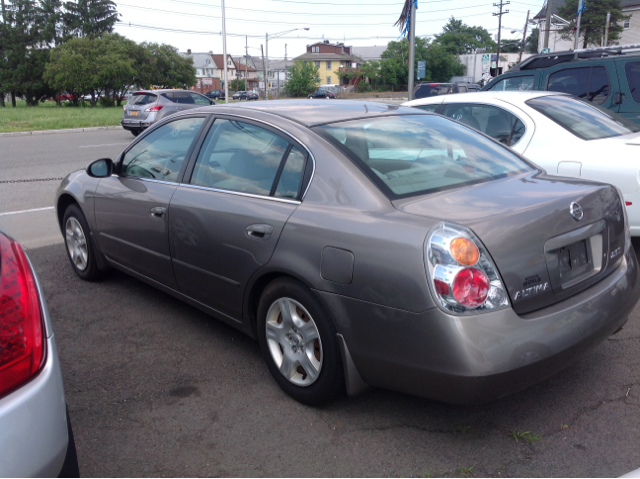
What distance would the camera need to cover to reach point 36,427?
1704mm

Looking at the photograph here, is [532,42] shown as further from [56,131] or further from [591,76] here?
[591,76]

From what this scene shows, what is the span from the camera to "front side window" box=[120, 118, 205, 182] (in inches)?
155

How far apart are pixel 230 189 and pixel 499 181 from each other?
1.54m

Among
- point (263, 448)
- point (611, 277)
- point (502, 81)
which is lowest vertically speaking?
point (263, 448)

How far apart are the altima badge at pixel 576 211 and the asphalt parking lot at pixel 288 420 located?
3.24 feet

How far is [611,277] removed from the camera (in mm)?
2959

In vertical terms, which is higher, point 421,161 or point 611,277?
point 421,161

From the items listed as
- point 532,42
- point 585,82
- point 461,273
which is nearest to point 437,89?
point 585,82

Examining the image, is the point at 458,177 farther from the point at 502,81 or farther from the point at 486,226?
the point at 502,81

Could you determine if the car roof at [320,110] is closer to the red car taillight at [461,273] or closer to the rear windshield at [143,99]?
the red car taillight at [461,273]

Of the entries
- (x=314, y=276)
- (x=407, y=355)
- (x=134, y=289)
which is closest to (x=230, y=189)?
(x=314, y=276)

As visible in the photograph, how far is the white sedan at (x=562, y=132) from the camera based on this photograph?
4.66 m

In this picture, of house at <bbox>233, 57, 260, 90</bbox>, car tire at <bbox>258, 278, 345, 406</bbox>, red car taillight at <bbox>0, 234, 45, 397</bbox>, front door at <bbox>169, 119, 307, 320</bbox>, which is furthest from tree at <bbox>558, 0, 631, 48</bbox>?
house at <bbox>233, 57, 260, 90</bbox>

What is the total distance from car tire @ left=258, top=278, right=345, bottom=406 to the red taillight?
2.19ft
